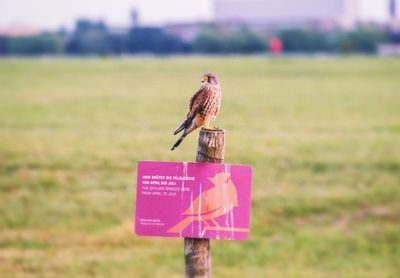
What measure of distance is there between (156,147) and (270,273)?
903 cm

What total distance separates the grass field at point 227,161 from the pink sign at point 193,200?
7.75m

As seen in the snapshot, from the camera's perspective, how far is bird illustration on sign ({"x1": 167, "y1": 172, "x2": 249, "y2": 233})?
444cm

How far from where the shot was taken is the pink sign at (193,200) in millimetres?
4418

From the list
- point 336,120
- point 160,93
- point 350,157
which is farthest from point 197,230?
point 160,93

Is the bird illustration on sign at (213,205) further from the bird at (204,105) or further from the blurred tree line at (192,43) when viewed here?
the blurred tree line at (192,43)

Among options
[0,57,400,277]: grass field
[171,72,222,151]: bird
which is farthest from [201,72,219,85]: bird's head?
[0,57,400,277]: grass field

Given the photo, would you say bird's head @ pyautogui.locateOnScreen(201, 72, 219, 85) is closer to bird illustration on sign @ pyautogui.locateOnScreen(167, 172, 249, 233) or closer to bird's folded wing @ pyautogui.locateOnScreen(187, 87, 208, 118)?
bird's folded wing @ pyautogui.locateOnScreen(187, 87, 208, 118)

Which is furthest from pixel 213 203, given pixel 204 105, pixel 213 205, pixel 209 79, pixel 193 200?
pixel 209 79

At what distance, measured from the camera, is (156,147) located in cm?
2069

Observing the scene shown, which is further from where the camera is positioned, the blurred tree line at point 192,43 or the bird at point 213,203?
the blurred tree line at point 192,43

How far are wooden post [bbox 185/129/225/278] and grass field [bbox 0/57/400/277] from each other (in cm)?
753

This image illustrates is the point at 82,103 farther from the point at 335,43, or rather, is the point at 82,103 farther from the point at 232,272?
the point at 335,43

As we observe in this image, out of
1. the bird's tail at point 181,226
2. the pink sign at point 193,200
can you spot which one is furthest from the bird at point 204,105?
the bird's tail at point 181,226

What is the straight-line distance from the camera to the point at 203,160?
4.54m
